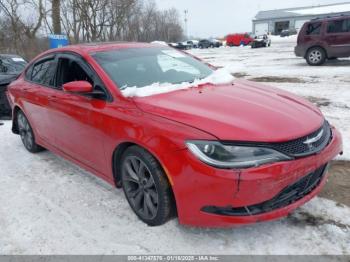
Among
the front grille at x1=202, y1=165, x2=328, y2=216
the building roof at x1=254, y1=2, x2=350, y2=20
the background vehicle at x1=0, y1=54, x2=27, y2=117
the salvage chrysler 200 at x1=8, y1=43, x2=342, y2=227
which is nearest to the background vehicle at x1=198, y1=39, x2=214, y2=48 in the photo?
the building roof at x1=254, y1=2, x2=350, y2=20

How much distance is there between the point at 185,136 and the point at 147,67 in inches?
58.4

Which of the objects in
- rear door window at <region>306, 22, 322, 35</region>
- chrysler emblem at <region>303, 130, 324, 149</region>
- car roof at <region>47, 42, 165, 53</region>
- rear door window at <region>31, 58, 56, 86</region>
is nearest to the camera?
chrysler emblem at <region>303, 130, 324, 149</region>

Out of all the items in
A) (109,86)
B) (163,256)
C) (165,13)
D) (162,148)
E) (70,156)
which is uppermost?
(165,13)

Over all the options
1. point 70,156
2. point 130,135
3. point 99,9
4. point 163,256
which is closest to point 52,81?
point 70,156

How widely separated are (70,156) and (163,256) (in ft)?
6.32

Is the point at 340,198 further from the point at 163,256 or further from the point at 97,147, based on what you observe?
the point at 97,147

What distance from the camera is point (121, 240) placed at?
2.97 meters

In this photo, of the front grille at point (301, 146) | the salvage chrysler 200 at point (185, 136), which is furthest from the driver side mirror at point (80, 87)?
the front grille at point (301, 146)

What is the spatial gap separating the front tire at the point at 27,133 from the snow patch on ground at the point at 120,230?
4.48ft

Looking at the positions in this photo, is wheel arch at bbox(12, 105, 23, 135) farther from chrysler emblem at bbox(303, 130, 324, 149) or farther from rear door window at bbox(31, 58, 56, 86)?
chrysler emblem at bbox(303, 130, 324, 149)

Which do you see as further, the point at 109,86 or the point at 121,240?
the point at 109,86

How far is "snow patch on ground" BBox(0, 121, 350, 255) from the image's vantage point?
2791mm

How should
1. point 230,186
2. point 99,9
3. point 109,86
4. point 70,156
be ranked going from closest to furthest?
point 230,186 → point 109,86 → point 70,156 → point 99,9

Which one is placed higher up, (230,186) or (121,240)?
(230,186)
